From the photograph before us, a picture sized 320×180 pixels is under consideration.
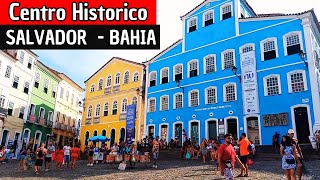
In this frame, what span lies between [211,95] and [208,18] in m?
7.90

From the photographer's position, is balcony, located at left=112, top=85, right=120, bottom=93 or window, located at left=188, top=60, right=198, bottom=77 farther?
balcony, located at left=112, top=85, right=120, bottom=93

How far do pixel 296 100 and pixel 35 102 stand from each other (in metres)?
28.0

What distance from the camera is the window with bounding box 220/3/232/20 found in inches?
1037

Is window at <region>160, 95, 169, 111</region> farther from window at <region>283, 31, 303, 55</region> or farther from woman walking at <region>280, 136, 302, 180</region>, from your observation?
woman walking at <region>280, 136, 302, 180</region>

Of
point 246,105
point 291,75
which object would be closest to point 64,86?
point 246,105

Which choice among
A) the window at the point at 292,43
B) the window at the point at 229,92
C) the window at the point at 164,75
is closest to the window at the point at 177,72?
the window at the point at 164,75

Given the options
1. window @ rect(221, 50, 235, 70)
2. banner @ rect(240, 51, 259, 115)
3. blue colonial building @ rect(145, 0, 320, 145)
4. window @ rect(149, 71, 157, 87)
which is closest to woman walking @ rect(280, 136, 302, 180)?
blue colonial building @ rect(145, 0, 320, 145)

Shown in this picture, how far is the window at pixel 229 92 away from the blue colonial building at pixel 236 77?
85mm

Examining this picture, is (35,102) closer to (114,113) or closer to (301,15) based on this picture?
(114,113)

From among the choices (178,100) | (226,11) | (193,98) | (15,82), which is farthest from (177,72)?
(15,82)

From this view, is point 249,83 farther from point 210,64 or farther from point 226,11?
point 226,11

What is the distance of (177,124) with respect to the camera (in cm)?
2739

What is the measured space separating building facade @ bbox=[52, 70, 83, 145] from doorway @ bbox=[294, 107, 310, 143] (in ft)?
94.9

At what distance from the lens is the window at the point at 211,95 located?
82.7 feet
